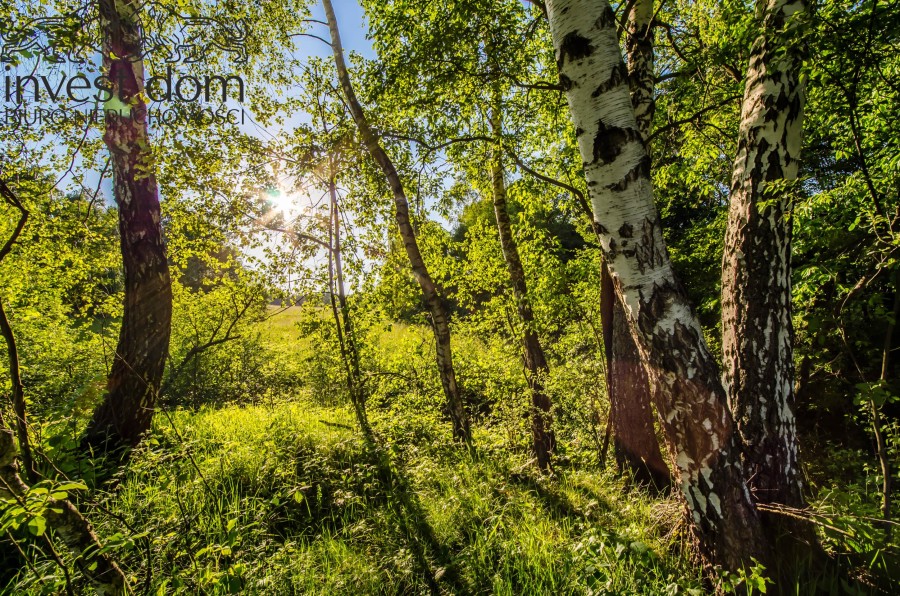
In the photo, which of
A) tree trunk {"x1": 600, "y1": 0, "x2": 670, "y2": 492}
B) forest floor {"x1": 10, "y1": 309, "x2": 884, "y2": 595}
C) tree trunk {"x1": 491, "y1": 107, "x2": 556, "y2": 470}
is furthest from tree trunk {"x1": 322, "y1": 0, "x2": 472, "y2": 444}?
tree trunk {"x1": 600, "y1": 0, "x2": 670, "y2": 492}

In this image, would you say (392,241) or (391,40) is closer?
(391,40)

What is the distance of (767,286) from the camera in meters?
2.50

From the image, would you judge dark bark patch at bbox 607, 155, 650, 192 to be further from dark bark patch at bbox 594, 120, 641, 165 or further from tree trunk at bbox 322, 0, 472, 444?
tree trunk at bbox 322, 0, 472, 444

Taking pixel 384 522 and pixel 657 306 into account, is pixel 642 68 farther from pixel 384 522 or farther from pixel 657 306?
pixel 384 522

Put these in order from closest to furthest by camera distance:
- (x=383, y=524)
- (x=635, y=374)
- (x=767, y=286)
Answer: (x=767, y=286) < (x=383, y=524) < (x=635, y=374)

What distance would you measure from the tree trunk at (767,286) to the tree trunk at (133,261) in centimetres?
597

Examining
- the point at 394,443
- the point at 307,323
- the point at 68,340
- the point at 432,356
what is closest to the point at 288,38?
the point at 307,323

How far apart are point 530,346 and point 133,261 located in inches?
219

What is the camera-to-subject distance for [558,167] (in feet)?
18.0

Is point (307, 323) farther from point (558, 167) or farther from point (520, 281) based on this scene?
point (558, 167)

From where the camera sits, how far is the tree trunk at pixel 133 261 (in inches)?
174

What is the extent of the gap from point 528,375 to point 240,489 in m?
3.89

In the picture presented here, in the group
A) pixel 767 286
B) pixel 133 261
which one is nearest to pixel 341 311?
pixel 133 261

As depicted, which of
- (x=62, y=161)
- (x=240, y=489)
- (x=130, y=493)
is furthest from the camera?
(x=62, y=161)
